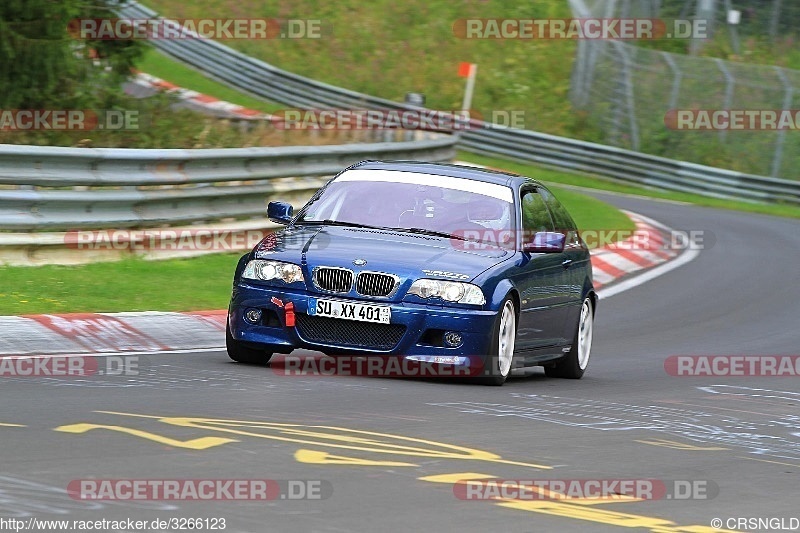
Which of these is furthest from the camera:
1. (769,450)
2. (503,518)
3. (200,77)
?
(200,77)

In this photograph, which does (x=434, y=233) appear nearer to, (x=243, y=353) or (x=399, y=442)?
(x=243, y=353)

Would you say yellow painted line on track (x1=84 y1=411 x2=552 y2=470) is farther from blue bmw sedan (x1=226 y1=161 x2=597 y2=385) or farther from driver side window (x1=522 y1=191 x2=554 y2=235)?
driver side window (x1=522 y1=191 x2=554 y2=235)

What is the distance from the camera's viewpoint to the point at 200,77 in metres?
38.6

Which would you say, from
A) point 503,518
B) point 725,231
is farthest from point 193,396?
point 725,231

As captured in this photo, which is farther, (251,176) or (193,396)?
(251,176)

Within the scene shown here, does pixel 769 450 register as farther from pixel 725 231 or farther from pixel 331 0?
pixel 331 0

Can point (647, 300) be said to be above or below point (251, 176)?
below

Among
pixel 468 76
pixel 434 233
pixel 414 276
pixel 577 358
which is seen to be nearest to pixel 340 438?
pixel 414 276

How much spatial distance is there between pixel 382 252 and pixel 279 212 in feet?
3.55

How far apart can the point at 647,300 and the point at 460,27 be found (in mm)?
28133

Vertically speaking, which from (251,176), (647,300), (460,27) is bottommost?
(647,300)

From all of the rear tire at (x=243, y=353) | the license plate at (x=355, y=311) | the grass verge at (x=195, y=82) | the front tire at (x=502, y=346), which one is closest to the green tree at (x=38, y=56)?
the rear tire at (x=243, y=353)

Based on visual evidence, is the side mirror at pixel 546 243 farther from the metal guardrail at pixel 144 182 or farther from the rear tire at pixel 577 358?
the metal guardrail at pixel 144 182

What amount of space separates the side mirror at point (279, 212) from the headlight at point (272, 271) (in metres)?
0.66
